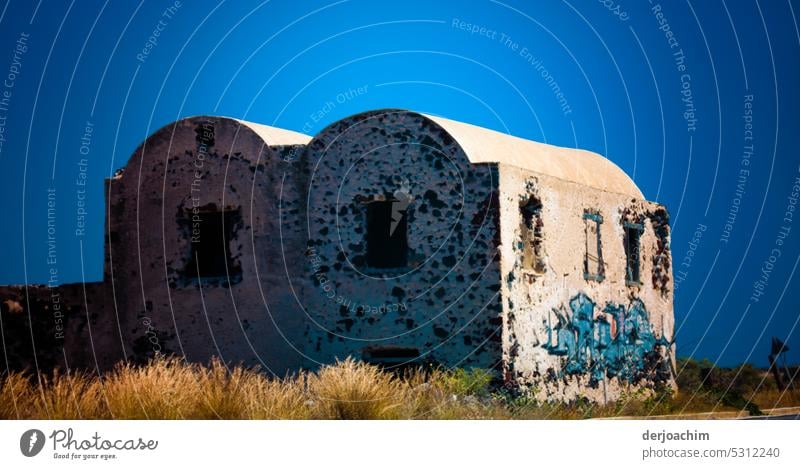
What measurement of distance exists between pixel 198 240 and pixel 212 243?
0.88 ft

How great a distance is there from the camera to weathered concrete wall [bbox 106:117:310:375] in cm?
2245

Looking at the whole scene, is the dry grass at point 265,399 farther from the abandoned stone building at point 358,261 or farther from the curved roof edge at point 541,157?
the curved roof edge at point 541,157

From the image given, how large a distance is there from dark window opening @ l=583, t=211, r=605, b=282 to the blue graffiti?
0.56 metres

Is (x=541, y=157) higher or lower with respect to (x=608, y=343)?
higher

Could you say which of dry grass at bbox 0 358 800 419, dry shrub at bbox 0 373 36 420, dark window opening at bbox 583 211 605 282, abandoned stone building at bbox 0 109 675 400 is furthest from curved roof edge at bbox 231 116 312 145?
dry shrub at bbox 0 373 36 420

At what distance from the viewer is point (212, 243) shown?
2314 cm

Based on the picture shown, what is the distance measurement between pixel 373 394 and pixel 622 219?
9.46 meters

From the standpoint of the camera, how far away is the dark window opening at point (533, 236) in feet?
71.6

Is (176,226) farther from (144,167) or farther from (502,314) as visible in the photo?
(502,314)

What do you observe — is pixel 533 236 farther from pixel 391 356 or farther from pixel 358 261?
pixel 391 356

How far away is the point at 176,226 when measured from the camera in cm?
2334

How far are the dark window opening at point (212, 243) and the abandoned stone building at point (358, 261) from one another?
0.03 m

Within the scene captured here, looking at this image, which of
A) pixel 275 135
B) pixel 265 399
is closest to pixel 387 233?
pixel 275 135
